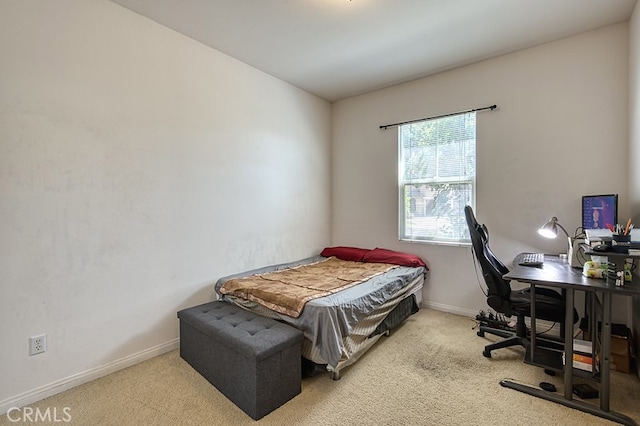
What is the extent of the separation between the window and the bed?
452 mm

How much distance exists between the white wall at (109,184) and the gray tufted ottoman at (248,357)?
1.81 ft

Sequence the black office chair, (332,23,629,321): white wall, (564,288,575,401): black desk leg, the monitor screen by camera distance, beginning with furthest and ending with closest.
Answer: (332,23,629,321): white wall
the monitor screen
the black office chair
(564,288,575,401): black desk leg

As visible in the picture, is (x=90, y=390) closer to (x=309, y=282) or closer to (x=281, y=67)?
(x=309, y=282)

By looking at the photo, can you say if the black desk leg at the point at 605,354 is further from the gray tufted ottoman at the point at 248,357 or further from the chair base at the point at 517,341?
the gray tufted ottoman at the point at 248,357

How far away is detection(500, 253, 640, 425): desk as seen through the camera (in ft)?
5.33

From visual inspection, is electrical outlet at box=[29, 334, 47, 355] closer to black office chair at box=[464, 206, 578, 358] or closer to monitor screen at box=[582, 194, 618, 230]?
black office chair at box=[464, 206, 578, 358]

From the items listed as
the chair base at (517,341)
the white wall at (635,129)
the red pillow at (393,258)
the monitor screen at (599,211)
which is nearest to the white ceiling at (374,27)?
the white wall at (635,129)

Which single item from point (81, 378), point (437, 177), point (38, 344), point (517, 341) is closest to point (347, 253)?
point (437, 177)

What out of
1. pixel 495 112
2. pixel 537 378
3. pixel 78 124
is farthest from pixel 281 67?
pixel 537 378

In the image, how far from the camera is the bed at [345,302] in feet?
6.51

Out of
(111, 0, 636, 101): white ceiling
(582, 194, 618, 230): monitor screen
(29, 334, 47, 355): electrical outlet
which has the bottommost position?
(29, 334, 47, 355): electrical outlet

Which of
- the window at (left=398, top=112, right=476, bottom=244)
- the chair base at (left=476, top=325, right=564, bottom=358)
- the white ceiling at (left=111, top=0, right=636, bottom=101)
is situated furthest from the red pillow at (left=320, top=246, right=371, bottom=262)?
the white ceiling at (left=111, top=0, right=636, bottom=101)

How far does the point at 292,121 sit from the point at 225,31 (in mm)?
1344

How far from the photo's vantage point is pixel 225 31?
2.57 m
